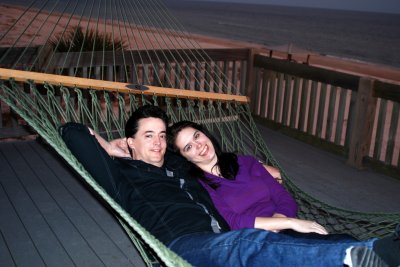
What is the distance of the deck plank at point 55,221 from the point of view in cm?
216

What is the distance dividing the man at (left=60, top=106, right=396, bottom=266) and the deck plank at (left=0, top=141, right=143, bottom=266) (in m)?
0.63

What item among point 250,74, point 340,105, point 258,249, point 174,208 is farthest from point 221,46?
point 258,249

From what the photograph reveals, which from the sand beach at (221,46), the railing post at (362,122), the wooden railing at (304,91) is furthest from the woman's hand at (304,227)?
the railing post at (362,122)

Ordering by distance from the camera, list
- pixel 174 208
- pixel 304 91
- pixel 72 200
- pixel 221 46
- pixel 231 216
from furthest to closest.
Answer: pixel 221 46 → pixel 304 91 → pixel 72 200 → pixel 231 216 → pixel 174 208

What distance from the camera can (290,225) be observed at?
160cm

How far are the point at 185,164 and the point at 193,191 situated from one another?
6.4 inches

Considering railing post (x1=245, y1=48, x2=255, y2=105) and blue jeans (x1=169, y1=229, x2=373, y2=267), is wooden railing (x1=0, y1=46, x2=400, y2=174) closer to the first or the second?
railing post (x1=245, y1=48, x2=255, y2=105)

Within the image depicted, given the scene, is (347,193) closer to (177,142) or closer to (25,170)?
(177,142)

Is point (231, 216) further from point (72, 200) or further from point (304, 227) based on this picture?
point (72, 200)

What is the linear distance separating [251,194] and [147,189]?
0.44 metres

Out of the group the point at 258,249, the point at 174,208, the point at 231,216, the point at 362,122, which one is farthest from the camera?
the point at 362,122

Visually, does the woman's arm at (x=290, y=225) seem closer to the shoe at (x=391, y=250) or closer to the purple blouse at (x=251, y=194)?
the purple blouse at (x=251, y=194)

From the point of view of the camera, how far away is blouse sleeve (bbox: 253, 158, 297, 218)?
1.86m

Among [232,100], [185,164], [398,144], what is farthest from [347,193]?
[398,144]
